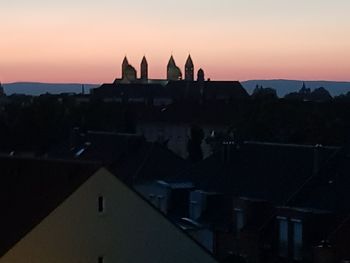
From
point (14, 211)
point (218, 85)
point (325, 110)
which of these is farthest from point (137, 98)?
point (14, 211)

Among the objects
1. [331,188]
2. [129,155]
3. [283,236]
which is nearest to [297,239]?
[283,236]

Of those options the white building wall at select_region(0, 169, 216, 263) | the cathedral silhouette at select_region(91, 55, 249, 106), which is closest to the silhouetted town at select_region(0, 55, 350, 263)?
the white building wall at select_region(0, 169, 216, 263)

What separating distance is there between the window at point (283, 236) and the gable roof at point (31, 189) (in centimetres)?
1049

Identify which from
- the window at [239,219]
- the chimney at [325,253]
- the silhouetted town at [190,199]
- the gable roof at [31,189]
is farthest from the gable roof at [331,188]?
the gable roof at [31,189]

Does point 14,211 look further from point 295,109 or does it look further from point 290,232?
point 295,109

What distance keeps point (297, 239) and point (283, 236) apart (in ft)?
2.78

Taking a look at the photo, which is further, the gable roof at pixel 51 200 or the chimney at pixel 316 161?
the chimney at pixel 316 161

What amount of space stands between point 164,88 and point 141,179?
5224 inches

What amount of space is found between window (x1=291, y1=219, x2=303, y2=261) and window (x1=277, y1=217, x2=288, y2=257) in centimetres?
45

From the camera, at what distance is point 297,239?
36062 mm

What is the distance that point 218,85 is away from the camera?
17512cm

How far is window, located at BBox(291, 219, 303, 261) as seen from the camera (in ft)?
118

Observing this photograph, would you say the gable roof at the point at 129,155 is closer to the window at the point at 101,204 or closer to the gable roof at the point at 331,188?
the gable roof at the point at 331,188

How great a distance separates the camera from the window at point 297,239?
Result: 1411 inches
